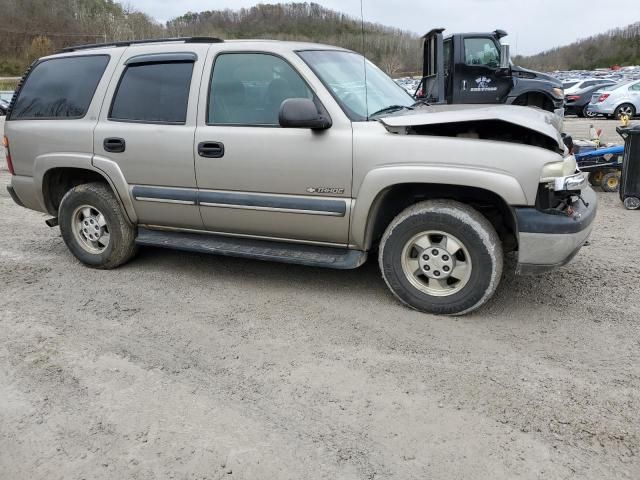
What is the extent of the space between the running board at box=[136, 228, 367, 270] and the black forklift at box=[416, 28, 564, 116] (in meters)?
8.41

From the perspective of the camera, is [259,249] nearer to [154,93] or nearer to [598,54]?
[154,93]

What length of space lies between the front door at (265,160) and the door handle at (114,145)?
0.74 metres

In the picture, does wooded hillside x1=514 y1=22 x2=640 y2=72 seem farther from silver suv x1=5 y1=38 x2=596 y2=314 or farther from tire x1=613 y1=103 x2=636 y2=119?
silver suv x1=5 y1=38 x2=596 y2=314

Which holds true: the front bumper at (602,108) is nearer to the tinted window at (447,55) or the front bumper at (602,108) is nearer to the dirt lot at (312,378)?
the tinted window at (447,55)

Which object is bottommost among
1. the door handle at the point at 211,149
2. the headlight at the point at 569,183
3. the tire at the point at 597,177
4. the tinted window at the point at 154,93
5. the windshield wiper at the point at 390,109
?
the tire at the point at 597,177

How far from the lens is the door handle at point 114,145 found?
4.66 m

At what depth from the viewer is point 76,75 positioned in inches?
196

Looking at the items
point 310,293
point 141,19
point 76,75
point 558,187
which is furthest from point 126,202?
point 141,19

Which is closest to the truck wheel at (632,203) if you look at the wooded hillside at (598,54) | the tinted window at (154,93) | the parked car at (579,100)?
the tinted window at (154,93)

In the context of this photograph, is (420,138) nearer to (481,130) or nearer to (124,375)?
(481,130)

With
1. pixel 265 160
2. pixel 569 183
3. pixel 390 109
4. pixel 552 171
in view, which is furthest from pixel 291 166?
pixel 569 183

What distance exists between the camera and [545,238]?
3.57 m

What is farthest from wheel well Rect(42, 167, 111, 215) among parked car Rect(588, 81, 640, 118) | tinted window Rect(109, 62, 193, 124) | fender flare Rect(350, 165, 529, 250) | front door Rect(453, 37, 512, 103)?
parked car Rect(588, 81, 640, 118)

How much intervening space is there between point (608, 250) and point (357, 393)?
3452 mm
